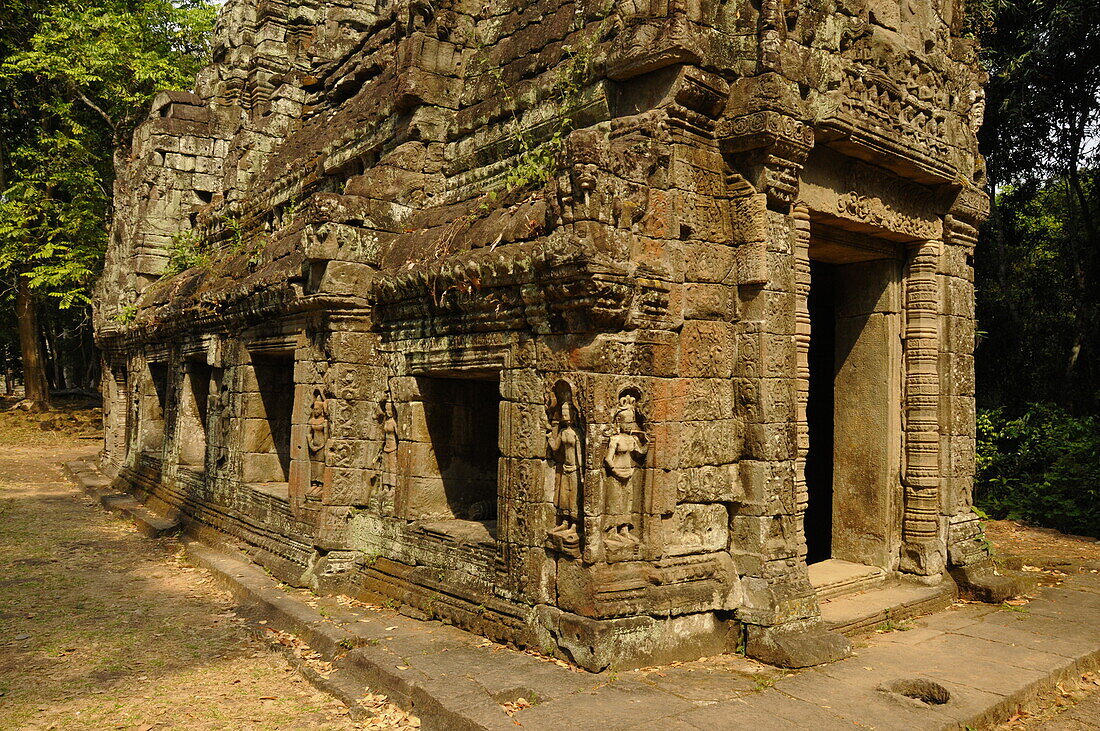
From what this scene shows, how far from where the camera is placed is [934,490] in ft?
24.5

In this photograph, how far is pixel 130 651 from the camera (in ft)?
21.3

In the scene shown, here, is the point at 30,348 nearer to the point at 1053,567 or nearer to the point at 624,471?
the point at 624,471

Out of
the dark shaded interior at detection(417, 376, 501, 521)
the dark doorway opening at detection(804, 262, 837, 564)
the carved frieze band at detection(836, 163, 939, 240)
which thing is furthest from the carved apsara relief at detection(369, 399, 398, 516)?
the dark doorway opening at detection(804, 262, 837, 564)

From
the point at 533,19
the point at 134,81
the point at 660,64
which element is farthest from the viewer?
the point at 134,81

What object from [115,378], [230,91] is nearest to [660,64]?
[230,91]

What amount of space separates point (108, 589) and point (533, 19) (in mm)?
7411

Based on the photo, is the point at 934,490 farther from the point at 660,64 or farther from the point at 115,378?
the point at 115,378

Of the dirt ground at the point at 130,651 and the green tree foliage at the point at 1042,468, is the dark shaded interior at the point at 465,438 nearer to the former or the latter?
the dirt ground at the point at 130,651

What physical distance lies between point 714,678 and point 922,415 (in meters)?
3.76

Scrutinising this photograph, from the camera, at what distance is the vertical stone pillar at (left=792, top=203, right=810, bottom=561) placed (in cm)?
611

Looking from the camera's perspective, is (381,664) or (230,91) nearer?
(381,664)

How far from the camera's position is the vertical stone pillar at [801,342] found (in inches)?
241

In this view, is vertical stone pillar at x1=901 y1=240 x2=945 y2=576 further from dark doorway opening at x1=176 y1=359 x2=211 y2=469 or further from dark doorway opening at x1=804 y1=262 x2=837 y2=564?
dark doorway opening at x1=176 y1=359 x2=211 y2=469

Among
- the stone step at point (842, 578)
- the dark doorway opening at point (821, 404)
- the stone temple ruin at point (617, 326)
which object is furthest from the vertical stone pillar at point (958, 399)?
the dark doorway opening at point (821, 404)
